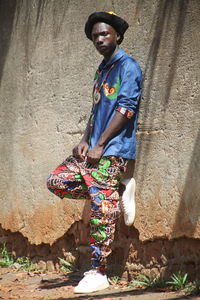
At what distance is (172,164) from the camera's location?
13.4 ft

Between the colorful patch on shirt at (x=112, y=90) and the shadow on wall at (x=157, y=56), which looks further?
the colorful patch on shirt at (x=112, y=90)

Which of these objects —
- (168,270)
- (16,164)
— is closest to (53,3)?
(16,164)

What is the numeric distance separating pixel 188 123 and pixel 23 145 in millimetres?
2129

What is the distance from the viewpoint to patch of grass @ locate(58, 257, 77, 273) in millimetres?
4991

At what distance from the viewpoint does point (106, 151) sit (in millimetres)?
4184

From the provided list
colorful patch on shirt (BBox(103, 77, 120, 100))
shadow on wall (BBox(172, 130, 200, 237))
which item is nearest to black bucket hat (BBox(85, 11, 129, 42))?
colorful patch on shirt (BBox(103, 77, 120, 100))

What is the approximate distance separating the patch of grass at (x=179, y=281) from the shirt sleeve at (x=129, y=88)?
1.16m

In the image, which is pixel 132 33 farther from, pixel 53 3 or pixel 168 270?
pixel 168 270

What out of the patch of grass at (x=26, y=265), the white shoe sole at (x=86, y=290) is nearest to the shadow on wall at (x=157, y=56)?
the white shoe sole at (x=86, y=290)

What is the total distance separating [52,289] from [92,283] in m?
0.45

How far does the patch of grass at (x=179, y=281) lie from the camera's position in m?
3.88

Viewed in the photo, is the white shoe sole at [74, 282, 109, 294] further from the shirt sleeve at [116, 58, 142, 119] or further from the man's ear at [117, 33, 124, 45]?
the man's ear at [117, 33, 124, 45]

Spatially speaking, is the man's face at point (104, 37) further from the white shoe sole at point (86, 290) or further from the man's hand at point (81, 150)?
the white shoe sole at point (86, 290)

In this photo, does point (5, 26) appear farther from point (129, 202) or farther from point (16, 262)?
point (129, 202)
